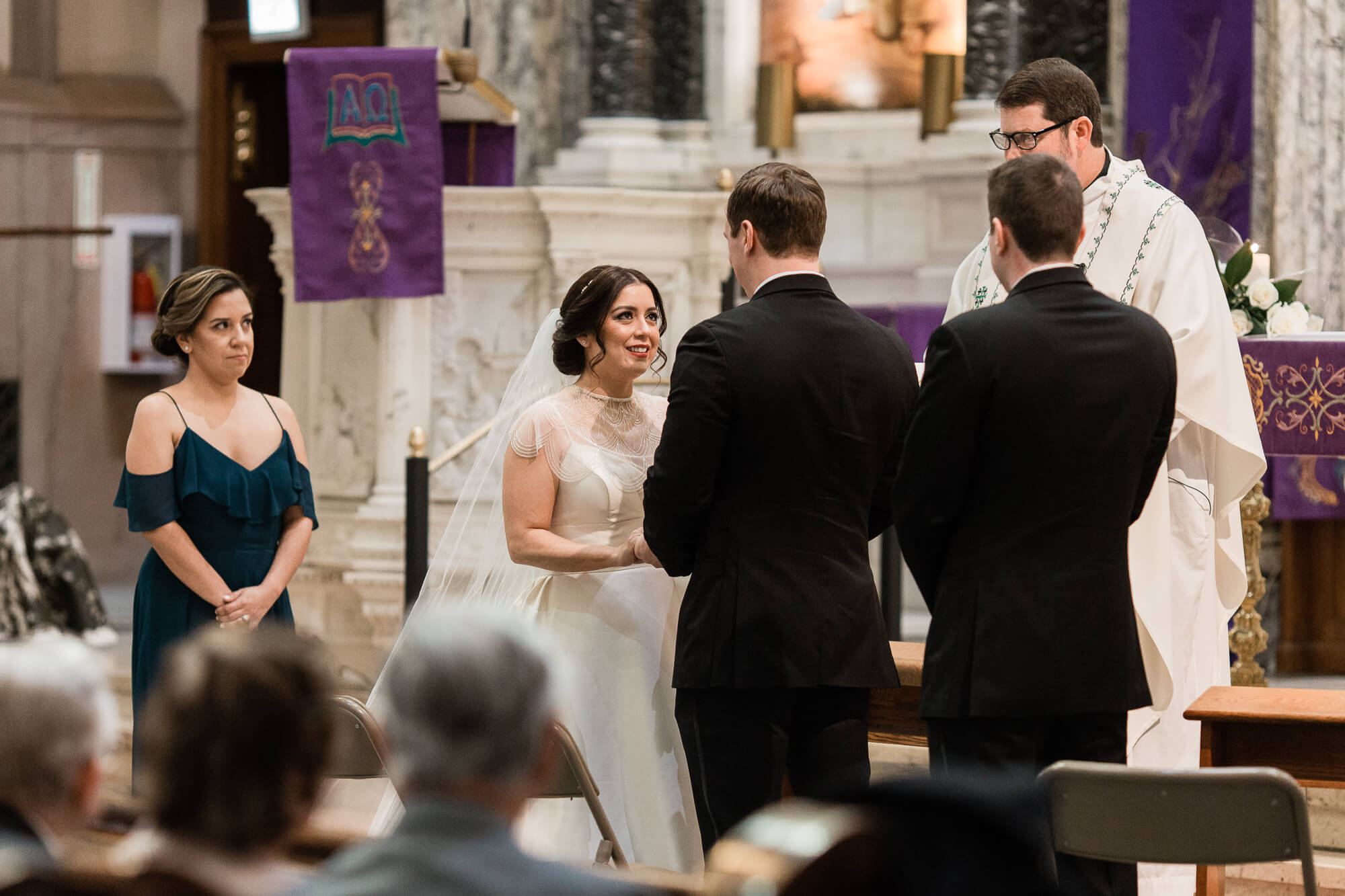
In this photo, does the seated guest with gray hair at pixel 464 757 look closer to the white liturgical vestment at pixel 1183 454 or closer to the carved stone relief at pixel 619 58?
the white liturgical vestment at pixel 1183 454

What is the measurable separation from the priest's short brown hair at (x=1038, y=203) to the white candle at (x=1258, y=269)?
2.51m

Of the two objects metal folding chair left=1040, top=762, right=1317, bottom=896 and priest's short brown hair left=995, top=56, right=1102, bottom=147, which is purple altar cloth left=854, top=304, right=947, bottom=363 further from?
metal folding chair left=1040, top=762, right=1317, bottom=896

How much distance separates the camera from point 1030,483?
255cm

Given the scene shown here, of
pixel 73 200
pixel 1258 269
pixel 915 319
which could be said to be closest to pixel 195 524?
pixel 1258 269

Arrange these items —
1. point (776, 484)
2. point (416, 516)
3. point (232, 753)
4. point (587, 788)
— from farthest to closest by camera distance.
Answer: point (416, 516)
point (587, 788)
point (776, 484)
point (232, 753)

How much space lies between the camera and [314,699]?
4.63 feet

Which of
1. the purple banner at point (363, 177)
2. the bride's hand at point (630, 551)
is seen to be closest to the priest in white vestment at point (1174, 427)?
the bride's hand at point (630, 551)

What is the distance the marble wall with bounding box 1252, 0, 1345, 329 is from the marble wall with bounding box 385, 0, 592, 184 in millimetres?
3557

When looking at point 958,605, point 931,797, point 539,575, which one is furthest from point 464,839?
point 539,575

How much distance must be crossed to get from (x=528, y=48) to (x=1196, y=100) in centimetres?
346

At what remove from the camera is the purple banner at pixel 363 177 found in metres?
6.36

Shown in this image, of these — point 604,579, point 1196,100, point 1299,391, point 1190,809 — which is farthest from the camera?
point 1196,100

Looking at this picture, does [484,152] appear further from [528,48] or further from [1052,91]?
[1052,91]

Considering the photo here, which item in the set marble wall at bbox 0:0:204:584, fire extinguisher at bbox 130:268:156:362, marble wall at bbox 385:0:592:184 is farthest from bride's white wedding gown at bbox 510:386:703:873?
marble wall at bbox 0:0:204:584
